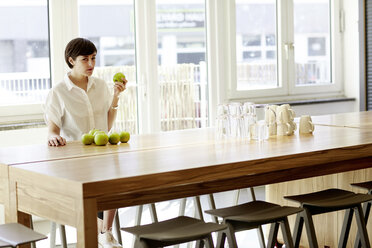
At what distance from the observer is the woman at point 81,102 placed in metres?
3.87

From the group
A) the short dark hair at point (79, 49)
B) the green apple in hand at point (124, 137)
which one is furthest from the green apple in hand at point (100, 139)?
the short dark hair at point (79, 49)

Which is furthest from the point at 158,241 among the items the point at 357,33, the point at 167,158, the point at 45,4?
the point at 357,33

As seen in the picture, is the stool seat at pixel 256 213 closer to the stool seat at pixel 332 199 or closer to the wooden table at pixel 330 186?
the stool seat at pixel 332 199

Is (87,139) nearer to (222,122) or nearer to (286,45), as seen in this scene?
(222,122)

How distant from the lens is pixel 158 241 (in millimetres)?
2504

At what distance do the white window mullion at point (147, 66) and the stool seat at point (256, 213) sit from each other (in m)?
3.06

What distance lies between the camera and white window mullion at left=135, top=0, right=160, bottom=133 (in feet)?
19.2

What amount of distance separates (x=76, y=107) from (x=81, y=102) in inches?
1.8

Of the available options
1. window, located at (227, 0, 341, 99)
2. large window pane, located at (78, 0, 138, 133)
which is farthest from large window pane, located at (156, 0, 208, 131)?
window, located at (227, 0, 341, 99)

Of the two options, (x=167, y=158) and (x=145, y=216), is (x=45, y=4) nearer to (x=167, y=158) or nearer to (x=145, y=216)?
(x=145, y=216)

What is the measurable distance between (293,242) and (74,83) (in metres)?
1.68

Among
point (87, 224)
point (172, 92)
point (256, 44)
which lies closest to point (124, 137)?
point (87, 224)

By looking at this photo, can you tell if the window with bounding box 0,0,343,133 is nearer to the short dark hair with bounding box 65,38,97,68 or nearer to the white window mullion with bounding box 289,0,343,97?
the white window mullion with bounding box 289,0,343,97

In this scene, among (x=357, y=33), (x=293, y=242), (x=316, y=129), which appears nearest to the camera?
(x=293, y=242)
